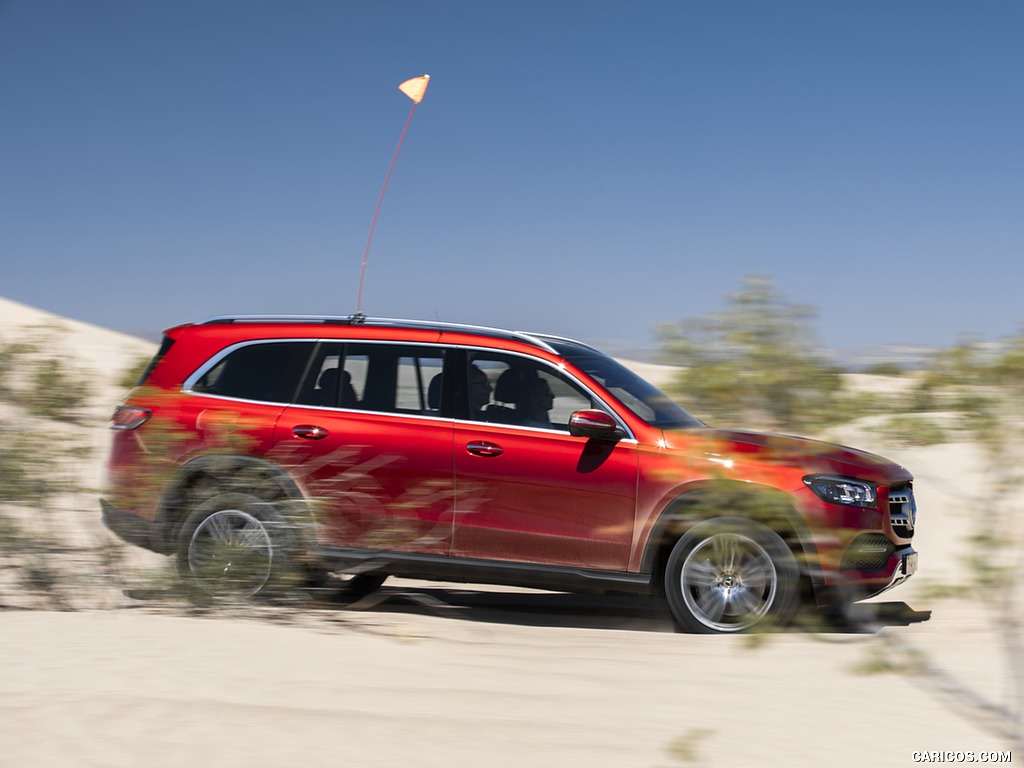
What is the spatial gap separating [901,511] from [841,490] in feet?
2.02

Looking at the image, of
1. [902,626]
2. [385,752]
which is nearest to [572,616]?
Result: [902,626]

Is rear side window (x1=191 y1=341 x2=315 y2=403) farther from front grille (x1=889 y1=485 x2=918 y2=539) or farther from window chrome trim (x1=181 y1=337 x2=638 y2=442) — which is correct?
front grille (x1=889 y1=485 x2=918 y2=539)

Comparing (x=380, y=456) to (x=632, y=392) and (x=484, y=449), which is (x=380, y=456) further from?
(x=632, y=392)

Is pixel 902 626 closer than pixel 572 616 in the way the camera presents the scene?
Yes

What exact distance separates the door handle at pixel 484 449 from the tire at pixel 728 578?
1202 millimetres

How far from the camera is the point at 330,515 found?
19.4 feet

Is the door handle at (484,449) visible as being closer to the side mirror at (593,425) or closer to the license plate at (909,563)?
the side mirror at (593,425)

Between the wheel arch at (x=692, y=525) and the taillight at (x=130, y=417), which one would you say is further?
the taillight at (x=130, y=417)

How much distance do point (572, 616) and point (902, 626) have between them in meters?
2.09

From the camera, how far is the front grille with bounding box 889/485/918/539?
576 centimetres

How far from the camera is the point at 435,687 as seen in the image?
4.26 meters

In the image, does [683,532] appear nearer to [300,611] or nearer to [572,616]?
[572,616]

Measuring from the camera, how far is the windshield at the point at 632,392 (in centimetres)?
602

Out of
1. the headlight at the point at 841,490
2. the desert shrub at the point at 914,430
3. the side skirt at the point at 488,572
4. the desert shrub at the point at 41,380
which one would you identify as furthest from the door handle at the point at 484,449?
the desert shrub at the point at 914,430
